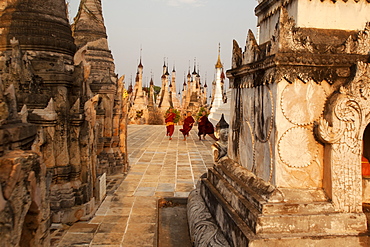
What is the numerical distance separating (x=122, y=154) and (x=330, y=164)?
633cm

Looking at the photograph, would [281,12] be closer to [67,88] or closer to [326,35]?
[326,35]

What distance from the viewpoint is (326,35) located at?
316cm

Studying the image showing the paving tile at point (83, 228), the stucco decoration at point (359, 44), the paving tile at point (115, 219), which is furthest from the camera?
the paving tile at point (115, 219)

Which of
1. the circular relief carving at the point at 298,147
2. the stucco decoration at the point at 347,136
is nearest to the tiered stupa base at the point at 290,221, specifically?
the stucco decoration at the point at 347,136

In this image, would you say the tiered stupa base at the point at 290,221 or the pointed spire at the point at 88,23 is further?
the pointed spire at the point at 88,23

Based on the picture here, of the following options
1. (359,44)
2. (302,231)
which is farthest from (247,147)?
(359,44)

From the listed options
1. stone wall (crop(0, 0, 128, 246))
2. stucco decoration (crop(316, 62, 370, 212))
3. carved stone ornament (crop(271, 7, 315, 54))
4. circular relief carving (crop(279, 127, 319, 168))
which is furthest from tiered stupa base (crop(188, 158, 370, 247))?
stone wall (crop(0, 0, 128, 246))

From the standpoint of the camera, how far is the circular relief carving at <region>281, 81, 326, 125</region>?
9.70ft

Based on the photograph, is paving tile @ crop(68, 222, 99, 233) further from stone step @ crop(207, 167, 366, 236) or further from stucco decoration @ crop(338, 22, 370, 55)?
stucco decoration @ crop(338, 22, 370, 55)

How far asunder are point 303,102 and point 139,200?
396 centimetres

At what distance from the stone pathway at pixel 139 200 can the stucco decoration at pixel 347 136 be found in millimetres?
2433

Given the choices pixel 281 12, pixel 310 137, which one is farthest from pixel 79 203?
pixel 281 12

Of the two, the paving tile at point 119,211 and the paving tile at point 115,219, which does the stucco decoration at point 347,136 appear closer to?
the paving tile at point 115,219

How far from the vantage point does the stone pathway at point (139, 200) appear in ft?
14.1
